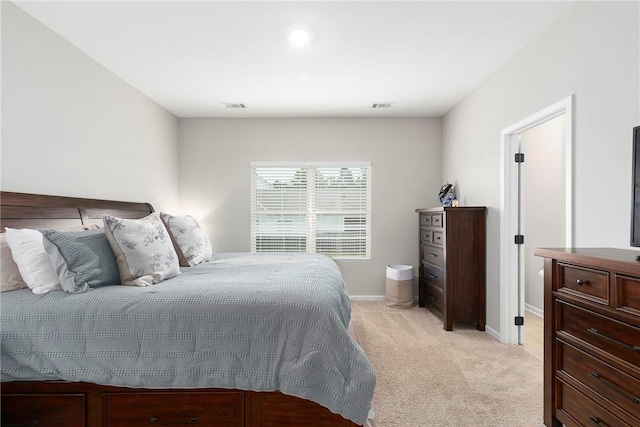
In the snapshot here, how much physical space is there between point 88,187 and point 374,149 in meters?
3.39

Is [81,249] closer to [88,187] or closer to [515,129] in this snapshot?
[88,187]

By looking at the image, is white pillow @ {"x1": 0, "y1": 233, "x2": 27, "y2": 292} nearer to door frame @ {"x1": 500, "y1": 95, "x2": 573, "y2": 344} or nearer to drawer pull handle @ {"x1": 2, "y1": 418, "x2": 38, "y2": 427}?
drawer pull handle @ {"x1": 2, "y1": 418, "x2": 38, "y2": 427}

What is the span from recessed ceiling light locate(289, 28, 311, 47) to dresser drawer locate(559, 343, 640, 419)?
2550 mm

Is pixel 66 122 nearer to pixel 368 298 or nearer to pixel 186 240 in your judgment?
pixel 186 240

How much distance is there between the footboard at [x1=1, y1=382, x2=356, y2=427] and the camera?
65.1 inches

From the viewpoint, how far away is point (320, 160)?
15.7 ft

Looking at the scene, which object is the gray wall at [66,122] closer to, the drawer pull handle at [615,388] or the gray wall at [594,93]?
the drawer pull handle at [615,388]

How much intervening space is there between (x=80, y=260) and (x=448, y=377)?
2528mm

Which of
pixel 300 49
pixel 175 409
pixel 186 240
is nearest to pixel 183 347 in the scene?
pixel 175 409

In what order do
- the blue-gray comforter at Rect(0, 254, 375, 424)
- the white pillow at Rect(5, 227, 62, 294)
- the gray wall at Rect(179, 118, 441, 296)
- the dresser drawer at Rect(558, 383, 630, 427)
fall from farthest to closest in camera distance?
the gray wall at Rect(179, 118, 441, 296), the white pillow at Rect(5, 227, 62, 294), the blue-gray comforter at Rect(0, 254, 375, 424), the dresser drawer at Rect(558, 383, 630, 427)

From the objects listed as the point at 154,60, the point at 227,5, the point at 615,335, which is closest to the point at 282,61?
the point at 227,5

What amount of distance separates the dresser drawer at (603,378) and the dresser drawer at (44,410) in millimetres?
2388

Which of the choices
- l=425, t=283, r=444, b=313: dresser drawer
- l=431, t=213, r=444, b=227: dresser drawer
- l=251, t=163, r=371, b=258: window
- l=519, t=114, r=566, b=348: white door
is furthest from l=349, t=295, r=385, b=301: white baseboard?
l=519, t=114, r=566, b=348: white door

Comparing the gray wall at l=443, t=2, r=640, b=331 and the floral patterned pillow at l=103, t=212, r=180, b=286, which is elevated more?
the gray wall at l=443, t=2, r=640, b=331
